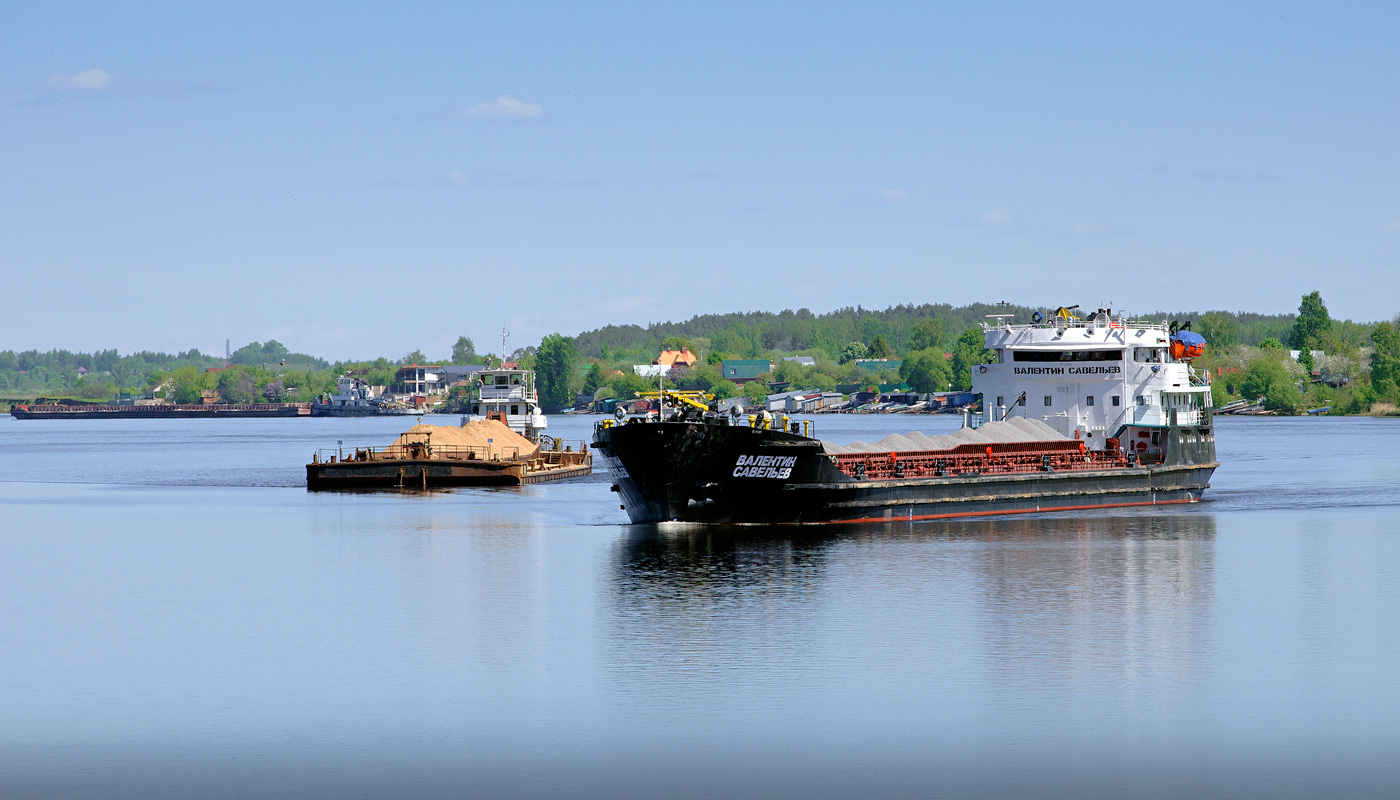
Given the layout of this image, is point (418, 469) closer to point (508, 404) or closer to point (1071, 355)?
point (508, 404)

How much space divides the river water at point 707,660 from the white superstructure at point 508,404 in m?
34.6

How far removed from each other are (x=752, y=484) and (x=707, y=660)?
66.3 feet

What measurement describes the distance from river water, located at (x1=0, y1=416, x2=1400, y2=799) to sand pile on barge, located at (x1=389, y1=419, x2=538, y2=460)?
932 inches

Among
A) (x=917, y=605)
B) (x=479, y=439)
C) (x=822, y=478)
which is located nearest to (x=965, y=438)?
(x=822, y=478)

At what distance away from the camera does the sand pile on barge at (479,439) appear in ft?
252

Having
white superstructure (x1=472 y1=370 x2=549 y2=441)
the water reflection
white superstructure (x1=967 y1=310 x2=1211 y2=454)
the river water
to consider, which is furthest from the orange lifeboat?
white superstructure (x1=472 y1=370 x2=549 y2=441)

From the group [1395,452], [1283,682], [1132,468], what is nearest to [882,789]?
[1283,682]

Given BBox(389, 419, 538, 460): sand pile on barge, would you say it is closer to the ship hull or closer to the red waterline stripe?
the ship hull

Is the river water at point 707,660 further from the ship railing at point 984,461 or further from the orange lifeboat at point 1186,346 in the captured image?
the orange lifeboat at point 1186,346

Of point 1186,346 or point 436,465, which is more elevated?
point 1186,346

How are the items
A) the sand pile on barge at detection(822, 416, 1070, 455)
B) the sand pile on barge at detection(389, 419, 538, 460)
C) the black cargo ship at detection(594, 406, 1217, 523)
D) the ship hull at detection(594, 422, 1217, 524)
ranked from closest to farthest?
the ship hull at detection(594, 422, 1217, 524) → the black cargo ship at detection(594, 406, 1217, 523) → the sand pile on barge at detection(822, 416, 1070, 455) → the sand pile on barge at detection(389, 419, 538, 460)

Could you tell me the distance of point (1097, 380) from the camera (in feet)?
191

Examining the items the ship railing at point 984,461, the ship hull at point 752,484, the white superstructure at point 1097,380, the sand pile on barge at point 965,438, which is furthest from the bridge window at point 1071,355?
the ship hull at point 752,484

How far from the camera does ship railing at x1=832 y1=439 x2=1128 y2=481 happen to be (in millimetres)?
50625
